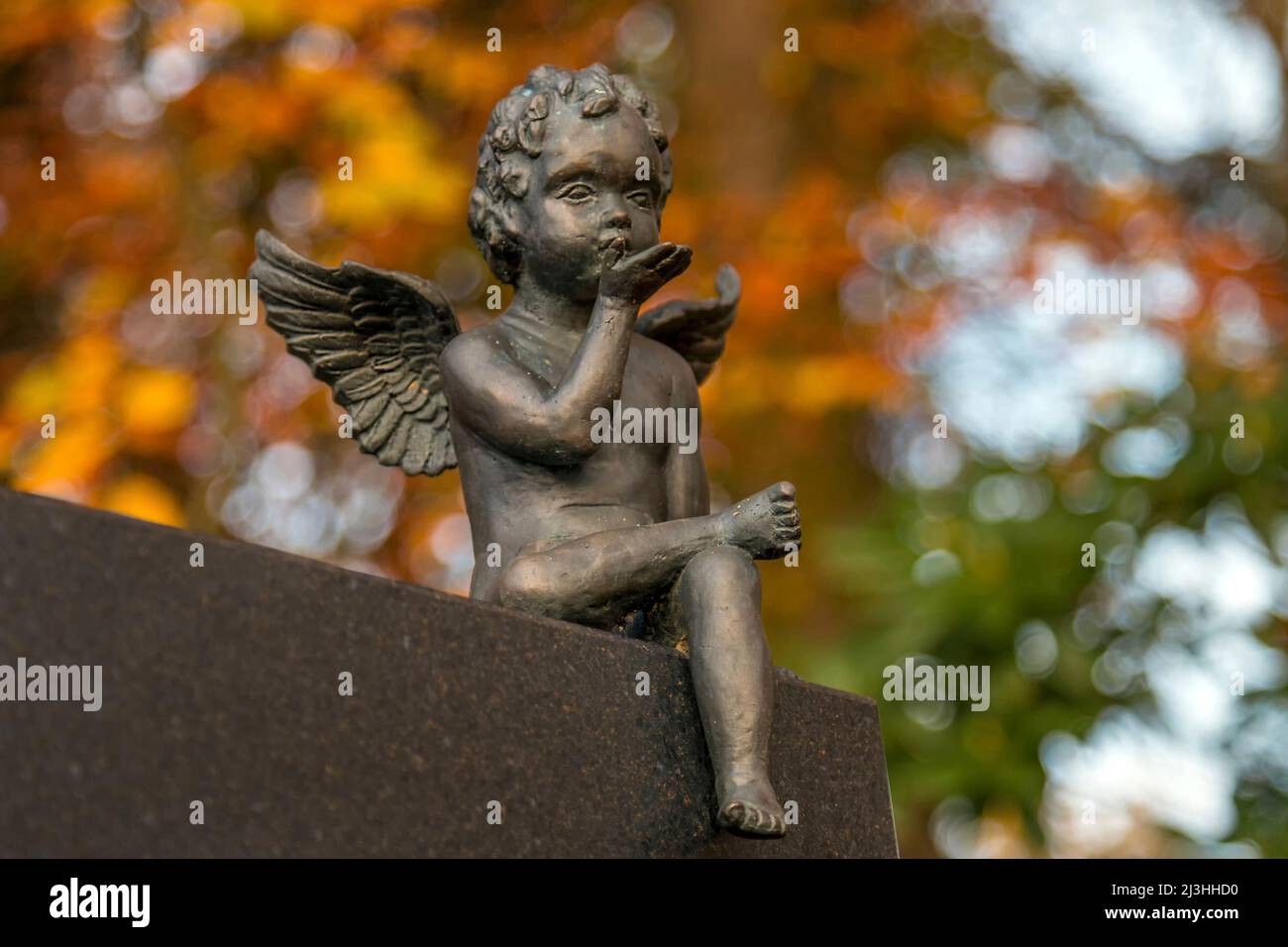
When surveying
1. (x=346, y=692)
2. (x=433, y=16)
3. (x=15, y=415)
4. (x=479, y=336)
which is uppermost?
(x=433, y=16)

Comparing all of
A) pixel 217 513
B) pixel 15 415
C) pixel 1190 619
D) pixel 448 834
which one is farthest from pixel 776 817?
pixel 15 415

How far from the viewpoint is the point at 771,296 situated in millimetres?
9531

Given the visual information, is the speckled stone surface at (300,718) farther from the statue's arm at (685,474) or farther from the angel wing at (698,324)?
the angel wing at (698,324)

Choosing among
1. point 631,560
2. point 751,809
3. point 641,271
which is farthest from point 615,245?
point 751,809

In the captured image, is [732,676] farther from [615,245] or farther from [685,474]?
[615,245]

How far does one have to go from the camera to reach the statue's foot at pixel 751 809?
3.42 meters

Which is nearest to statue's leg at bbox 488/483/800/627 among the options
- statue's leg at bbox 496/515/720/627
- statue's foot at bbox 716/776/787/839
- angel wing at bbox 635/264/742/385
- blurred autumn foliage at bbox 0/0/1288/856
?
statue's leg at bbox 496/515/720/627

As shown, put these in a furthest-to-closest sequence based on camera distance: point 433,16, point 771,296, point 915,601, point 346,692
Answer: point 433,16
point 771,296
point 915,601
point 346,692

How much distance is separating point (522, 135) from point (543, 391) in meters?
0.59

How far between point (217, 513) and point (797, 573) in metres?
3.27

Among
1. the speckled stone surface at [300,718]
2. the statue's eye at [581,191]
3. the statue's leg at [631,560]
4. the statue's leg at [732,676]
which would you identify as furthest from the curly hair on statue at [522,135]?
the speckled stone surface at [300,718]

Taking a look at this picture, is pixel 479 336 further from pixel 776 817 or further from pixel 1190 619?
pixel 1190 619

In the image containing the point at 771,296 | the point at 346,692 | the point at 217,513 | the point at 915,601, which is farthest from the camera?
the point at 771,296

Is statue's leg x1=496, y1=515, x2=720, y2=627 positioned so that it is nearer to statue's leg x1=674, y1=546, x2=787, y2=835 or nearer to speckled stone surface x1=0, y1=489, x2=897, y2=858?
statue's leg x1=674, y1=546, x2=787, y2=835
